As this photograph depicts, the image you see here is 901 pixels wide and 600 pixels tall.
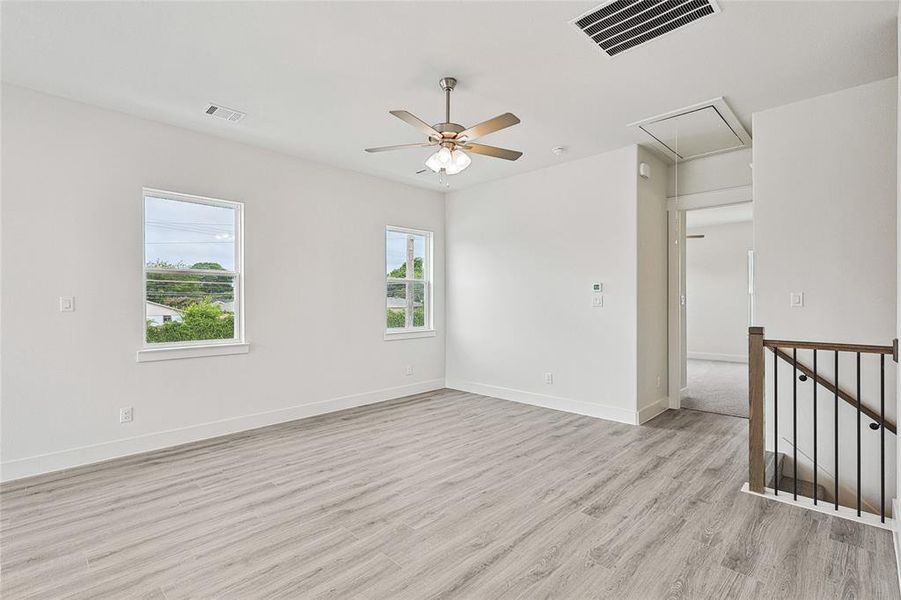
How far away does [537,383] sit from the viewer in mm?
5621

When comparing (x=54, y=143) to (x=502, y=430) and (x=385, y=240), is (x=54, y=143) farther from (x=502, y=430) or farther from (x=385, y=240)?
Answer: (x=502, y=430)

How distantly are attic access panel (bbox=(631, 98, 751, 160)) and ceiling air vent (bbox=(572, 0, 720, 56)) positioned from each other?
126 cm

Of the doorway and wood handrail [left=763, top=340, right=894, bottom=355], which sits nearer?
wood handrail [left=763, top=340, right=894, bottom=355]

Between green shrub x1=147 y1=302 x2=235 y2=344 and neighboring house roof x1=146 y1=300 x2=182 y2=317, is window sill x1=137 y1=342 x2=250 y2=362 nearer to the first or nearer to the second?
green shrub x1=147 y1=302 x2=235 y2=344

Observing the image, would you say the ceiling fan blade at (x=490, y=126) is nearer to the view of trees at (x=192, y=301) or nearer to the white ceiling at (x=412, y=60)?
the white ceiling at (x=412, y=60)

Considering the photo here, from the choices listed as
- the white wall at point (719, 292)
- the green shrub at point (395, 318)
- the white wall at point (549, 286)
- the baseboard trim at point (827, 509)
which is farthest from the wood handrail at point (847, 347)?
the white wall at point (719, 292)

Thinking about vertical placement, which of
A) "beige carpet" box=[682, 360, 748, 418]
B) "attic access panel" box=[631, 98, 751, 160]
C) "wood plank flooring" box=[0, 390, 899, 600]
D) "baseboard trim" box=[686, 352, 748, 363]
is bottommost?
"wood plank flooring" box=[0, 390, 899, 600]

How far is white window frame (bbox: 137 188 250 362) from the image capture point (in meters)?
3.97

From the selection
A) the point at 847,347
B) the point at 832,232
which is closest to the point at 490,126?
the point at 847,347

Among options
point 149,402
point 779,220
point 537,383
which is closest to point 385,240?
point 537,383

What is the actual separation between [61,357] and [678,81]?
5149 mm

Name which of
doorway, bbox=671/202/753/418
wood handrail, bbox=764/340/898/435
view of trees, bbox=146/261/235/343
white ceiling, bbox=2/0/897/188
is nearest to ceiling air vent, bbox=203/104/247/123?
white ceiling, bbox=2/0/897/188

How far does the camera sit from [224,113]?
3814 millimetres

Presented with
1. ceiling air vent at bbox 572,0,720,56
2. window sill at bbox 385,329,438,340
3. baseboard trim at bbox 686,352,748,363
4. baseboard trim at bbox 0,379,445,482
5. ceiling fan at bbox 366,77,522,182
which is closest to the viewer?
ceiling air vent at bbox 572,0,720,56
